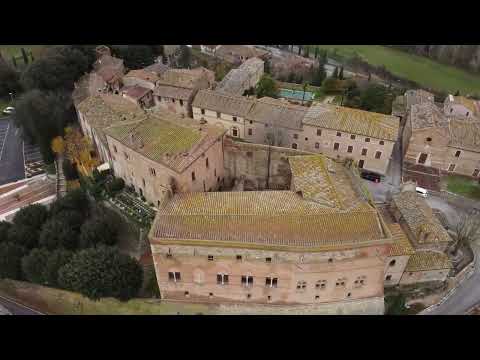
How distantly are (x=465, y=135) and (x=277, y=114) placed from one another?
1998 centimetres

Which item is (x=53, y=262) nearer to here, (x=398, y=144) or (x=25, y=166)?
(x=25, y=166)

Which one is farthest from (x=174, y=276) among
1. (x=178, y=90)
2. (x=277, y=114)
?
(x=178, y=90)

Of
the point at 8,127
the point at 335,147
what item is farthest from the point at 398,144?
the point at 8,127

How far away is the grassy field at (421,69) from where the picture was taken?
62.0 m

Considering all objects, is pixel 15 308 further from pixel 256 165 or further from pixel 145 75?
pixel 145 75

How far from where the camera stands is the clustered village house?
984 inches

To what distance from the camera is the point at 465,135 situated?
39750 millimetres

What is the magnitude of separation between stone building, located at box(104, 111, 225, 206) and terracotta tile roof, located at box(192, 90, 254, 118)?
342 inches

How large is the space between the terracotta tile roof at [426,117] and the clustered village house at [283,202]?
107 millimetres

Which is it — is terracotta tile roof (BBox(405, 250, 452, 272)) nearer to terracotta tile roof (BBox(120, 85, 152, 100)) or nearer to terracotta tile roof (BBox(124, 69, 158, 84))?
terracotta tile roof (BBox(120, 85, 152, 100))

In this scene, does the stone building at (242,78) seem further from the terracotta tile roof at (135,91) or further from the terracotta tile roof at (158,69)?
the terracotta tile roof at (135,91)

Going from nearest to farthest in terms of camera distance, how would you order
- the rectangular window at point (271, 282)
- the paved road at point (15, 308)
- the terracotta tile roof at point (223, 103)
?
the rectangular window at point (271, 282)
the paved road at point (15, 308)
the terracotta tile roof at point (223, 103)

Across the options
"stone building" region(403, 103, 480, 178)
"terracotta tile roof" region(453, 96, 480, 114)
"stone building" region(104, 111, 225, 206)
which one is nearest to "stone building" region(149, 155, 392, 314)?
"stone building" region(104, 111, 225, 206)

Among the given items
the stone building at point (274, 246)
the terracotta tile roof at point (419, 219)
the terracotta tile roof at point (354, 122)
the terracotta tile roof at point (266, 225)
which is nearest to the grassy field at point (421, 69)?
the terracotta tile roof at point (354, 122)
